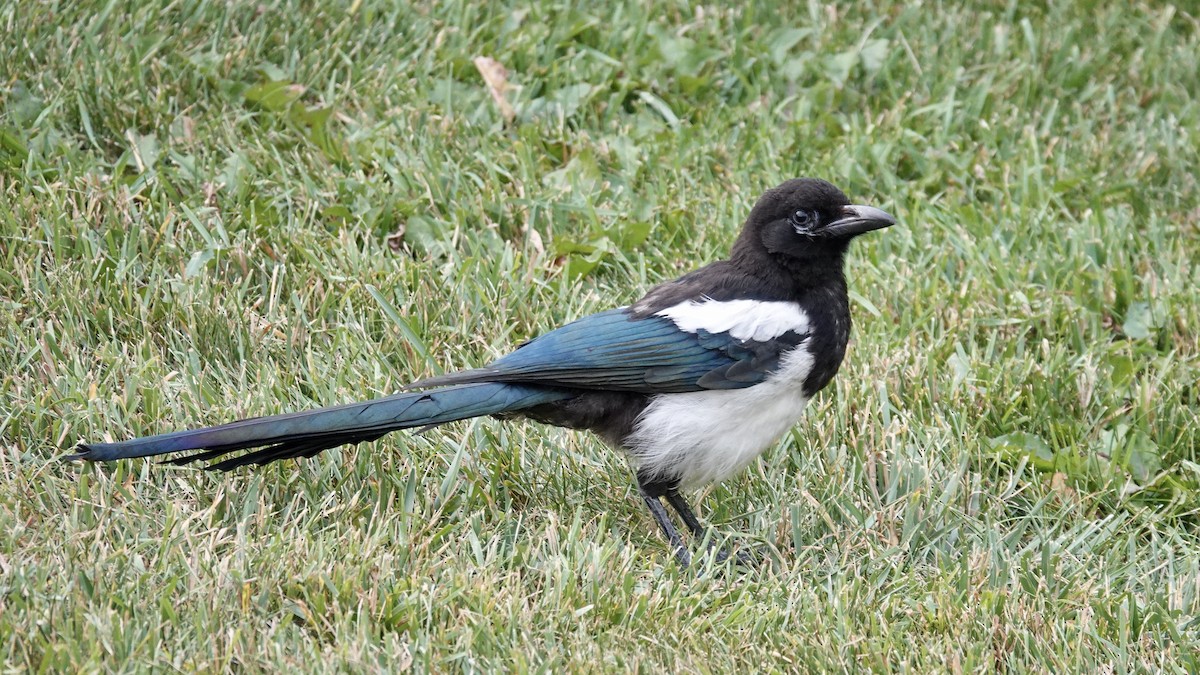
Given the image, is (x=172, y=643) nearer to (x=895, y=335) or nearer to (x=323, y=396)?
(x=323, y=396)

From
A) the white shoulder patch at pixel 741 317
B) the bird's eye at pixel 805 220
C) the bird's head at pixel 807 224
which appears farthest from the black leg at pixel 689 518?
the bird's eye at pixel 805 220

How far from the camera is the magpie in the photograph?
3.78 metres

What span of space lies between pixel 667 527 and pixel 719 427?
1.01 ft

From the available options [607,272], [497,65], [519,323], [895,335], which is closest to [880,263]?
[895,335]

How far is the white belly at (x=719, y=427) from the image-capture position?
384 cm

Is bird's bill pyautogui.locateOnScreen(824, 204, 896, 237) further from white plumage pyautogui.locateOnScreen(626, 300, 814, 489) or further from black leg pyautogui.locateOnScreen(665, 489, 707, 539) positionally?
black leg pyautogui.locateOnScreen(665, 489, 707, 539)

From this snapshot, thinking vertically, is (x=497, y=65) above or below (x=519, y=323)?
above

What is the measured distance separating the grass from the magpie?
0.22 m

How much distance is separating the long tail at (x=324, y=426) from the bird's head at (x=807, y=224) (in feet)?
2.43

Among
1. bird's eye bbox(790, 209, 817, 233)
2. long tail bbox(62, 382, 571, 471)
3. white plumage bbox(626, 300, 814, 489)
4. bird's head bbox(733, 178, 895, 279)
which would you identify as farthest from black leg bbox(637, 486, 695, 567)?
bird's eye bbox(790, 209, 817, 233)

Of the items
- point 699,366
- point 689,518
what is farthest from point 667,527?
point 699,366

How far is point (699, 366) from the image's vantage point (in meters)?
3.89

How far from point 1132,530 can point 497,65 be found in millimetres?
3115

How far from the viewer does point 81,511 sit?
11.4 feet
